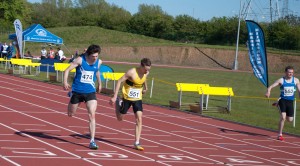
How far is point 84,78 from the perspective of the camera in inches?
441

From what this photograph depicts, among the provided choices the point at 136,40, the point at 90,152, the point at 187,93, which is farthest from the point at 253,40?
the point at 136,40

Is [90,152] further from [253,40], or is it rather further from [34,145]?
[253,40]

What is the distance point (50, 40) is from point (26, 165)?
32.1 m

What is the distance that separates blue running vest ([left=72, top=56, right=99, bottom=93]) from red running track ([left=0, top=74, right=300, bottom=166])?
1.09m

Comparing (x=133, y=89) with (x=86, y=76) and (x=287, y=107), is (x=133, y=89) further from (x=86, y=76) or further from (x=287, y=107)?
(x=287, y=107)

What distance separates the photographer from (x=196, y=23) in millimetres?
89750

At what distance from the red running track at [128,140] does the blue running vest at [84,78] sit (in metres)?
1.09

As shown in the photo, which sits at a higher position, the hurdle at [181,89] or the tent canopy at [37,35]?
the tent canopy at [37,35]

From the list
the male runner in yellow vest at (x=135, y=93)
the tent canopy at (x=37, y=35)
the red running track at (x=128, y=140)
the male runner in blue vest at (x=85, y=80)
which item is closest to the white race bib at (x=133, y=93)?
the male runner in yellow vest at (x=135, y=93)

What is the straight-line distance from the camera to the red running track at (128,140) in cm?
1027

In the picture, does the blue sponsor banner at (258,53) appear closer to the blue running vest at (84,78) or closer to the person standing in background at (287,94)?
the person standing in background at (287,94)

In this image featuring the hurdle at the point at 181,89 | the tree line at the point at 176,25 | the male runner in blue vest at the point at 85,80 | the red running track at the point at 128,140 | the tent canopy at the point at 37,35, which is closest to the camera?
the red running track at the point at 128,140

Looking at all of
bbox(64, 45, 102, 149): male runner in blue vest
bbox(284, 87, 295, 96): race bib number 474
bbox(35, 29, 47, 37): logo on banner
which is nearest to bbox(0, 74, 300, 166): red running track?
bbox(64, 45, 102, 149): male runner in blue vest

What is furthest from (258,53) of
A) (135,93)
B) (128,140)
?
(135,93)
